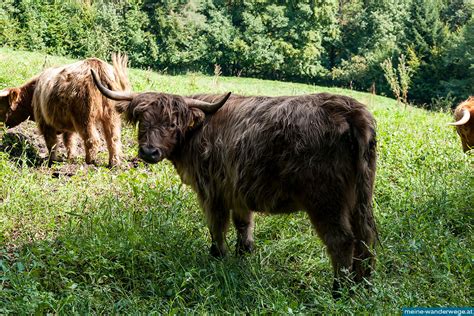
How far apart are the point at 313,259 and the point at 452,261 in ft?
3.81

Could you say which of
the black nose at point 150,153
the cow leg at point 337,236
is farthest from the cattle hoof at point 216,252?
the cow leg at point 337,236

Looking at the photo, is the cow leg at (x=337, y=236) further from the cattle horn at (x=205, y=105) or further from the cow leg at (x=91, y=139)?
the cow leg at (x=91, y=139)

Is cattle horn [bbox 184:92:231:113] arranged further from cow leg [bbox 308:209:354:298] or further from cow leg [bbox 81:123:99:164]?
cow leg [bbox 81:123:99:164]

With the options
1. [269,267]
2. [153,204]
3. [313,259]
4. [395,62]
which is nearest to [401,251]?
[313,259]

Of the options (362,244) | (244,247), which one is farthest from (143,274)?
(362,244)

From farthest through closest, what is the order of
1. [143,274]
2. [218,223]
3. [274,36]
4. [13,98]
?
[274,36], [13,98], [218,223], [143,274]

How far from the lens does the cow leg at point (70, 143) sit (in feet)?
24.9

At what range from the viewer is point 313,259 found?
4.55 m

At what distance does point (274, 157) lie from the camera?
3.92m

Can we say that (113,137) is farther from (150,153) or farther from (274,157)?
(274,157)

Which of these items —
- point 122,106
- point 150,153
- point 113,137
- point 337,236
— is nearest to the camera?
point 337,236

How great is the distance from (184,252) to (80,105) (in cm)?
315

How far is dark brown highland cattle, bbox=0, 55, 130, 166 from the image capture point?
6.74 metres

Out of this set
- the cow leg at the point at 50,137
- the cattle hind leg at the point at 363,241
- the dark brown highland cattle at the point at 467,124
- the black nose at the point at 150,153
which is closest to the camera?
the cattle hind leg at the point at 363,241
